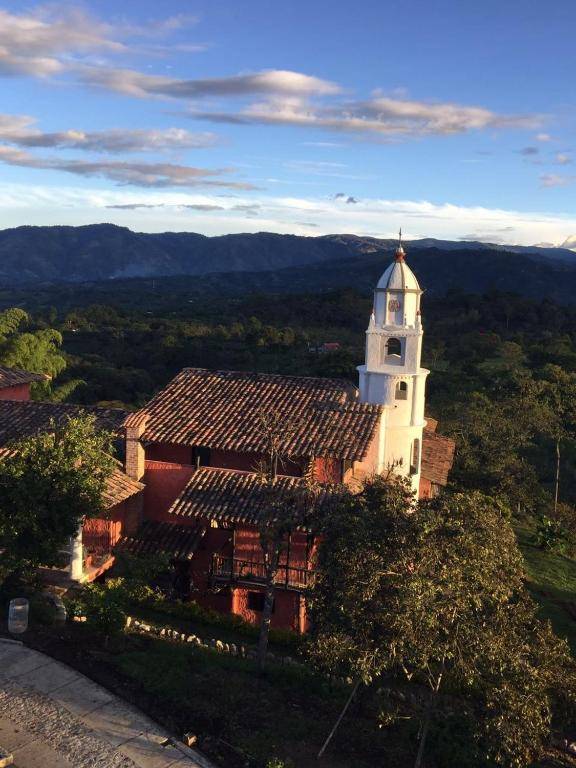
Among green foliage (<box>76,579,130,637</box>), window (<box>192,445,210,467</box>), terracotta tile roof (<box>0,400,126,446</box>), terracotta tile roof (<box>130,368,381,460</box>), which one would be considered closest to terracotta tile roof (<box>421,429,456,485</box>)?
terracotta tile roof (<box>130,368,381,460</box>)

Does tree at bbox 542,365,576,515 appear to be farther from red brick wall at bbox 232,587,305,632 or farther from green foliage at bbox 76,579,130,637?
green foliage at bbox 76,579,130,637

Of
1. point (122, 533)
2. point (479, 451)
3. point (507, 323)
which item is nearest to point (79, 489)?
point (122, 533)

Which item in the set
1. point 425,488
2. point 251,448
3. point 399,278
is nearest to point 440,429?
point 425,488

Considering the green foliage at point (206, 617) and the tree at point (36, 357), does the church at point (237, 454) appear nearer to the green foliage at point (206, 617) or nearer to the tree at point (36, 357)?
the green foliage at point (206, 617)

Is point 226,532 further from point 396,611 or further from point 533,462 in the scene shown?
point 533,462

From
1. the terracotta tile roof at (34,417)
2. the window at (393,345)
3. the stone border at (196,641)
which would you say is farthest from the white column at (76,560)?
the window at (393,345)

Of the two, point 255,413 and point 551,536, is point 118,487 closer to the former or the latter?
point 255,413
